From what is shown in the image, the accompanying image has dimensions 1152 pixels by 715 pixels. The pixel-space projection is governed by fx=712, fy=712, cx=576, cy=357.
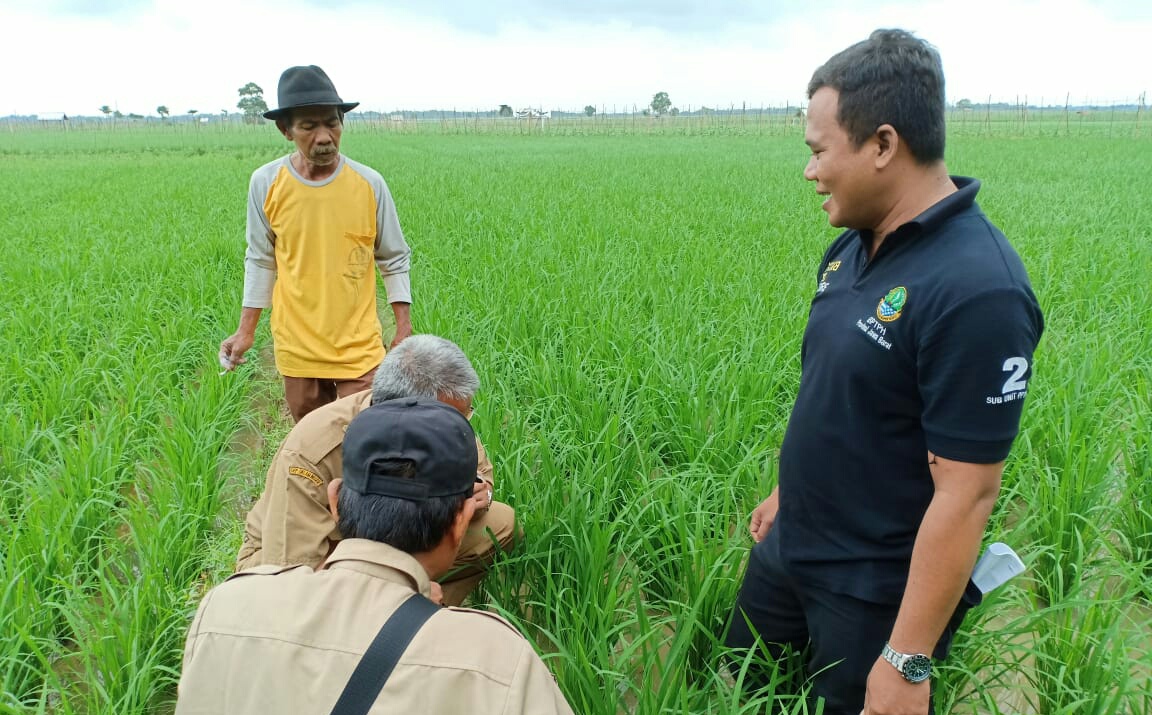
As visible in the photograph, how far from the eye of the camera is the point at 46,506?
2.38m

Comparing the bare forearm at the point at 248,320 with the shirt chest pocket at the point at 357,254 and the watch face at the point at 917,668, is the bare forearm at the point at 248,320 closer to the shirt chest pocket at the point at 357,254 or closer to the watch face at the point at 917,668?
the shirt chest pocket at the point at 357,254

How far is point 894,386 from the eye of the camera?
4.14 ft

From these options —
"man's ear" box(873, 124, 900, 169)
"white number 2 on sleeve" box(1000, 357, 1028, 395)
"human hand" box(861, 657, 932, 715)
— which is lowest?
"human hand" box(861, 657, 932, 715)

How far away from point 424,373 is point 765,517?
0.95 meters

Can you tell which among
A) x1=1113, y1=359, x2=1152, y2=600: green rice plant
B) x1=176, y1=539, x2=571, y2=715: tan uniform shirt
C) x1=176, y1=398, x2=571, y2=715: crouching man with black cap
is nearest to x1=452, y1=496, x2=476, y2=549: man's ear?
x1=176, y1=398, x2=571, y2=715: crouching man with black cap

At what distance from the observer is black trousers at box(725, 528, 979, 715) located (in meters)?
1.45

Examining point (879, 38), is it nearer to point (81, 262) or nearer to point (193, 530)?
point (193, 530)

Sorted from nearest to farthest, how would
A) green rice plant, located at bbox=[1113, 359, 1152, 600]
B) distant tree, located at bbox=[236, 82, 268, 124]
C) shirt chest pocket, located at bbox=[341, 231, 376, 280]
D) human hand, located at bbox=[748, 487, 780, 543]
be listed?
human hand, located at bbox=[748, 487, 780, 543] < green rice plant, located at bbox=[1113, 359, 1152, 600] < shirt chest pocket, located at bbox=[341, 231, 376, 280] < distant tree, located at bbox=[236, 82, 268, 124]

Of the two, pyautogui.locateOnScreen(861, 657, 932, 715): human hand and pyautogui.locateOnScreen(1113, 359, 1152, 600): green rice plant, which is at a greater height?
pyautogui.locateOnScreen(861, 657, 932, 715): human hand

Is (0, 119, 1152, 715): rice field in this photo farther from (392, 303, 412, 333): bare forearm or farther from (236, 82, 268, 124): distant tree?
(236, 82, 268, 124): distant tree

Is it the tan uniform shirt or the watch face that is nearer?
the tan uniform shirt

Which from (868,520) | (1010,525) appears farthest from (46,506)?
(1010,525)

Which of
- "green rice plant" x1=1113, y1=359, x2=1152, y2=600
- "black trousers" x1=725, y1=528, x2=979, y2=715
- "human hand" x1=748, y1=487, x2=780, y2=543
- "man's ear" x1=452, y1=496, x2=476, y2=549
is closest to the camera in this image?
"man's ear" x1=452, y1=496, x2=476, y2=549

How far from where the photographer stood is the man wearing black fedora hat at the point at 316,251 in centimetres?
247
